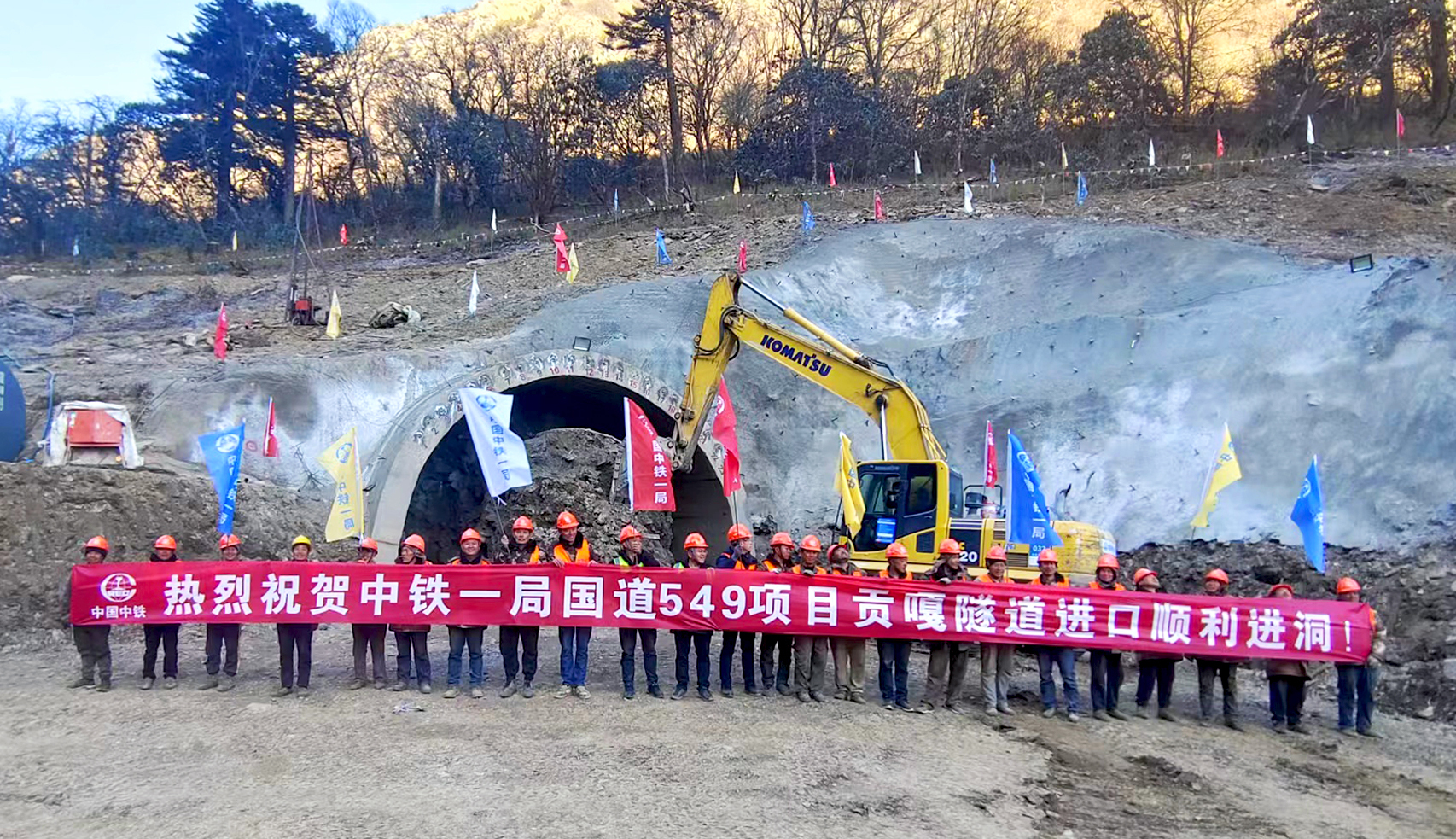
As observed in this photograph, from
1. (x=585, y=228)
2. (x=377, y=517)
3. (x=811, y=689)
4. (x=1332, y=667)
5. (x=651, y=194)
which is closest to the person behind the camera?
(x=811, y=689)

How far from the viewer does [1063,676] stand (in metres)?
10.8

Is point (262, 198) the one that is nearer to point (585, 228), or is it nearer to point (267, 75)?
point (267, 75)

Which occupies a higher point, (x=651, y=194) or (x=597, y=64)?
(x=597, y=64)

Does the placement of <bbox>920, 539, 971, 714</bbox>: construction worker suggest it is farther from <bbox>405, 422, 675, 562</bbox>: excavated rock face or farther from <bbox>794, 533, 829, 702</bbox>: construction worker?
<bbox>405, 422, 675, 562</bbox>: excavated rock face

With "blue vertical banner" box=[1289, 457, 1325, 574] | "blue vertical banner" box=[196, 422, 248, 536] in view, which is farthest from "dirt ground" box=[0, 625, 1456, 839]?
"blue vertical banner" box=[196, 422, 248, 536]

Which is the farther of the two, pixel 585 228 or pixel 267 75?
pixel 267 75

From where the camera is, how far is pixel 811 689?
1079 cm

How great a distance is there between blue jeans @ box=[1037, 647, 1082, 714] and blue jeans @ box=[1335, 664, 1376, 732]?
269 cm

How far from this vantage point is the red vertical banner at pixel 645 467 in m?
14.6

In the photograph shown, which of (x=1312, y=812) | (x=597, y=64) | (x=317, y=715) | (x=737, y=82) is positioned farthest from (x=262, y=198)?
(x=1312, y=812)

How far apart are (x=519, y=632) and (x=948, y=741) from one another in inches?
179

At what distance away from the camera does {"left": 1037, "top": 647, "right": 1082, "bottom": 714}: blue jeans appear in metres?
10.7

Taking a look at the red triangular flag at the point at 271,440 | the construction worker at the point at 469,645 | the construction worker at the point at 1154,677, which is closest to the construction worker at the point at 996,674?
the construction worker at the point at 1154,677

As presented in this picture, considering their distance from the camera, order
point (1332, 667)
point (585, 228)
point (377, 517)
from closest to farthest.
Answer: point (1332, 667) < point (377, 517) < point (585, 228)
